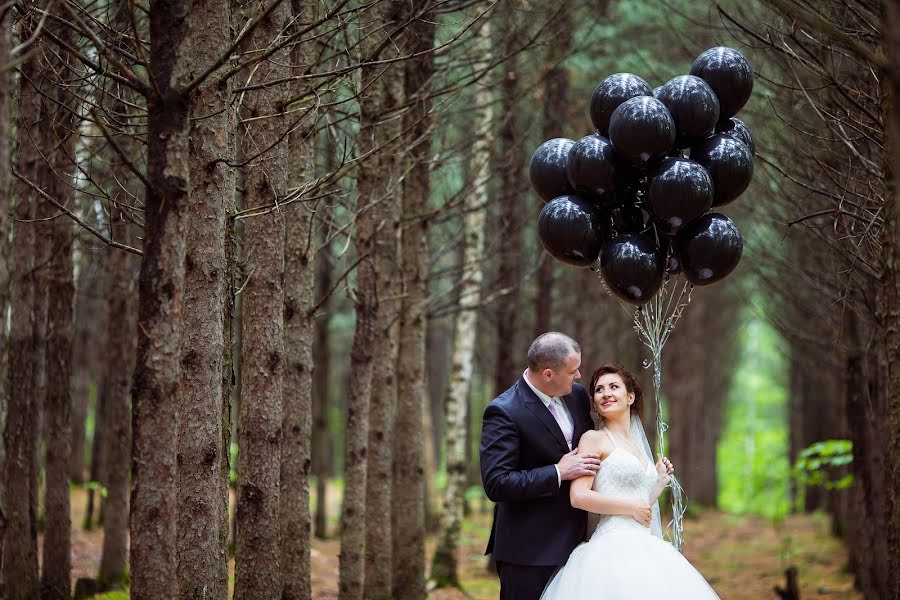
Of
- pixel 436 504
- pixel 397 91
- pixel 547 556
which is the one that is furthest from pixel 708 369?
pixel 547 556

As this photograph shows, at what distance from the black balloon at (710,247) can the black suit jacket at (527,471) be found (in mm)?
1364

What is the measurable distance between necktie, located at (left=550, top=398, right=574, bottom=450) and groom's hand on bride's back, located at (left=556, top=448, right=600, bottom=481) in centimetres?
25

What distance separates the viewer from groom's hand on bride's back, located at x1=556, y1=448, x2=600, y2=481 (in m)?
5.45

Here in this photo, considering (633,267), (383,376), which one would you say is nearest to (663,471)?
(633,267)

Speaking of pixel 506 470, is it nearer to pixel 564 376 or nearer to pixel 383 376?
pixel 564 376

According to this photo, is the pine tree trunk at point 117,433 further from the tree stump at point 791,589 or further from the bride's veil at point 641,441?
the tree stump at point 791,589

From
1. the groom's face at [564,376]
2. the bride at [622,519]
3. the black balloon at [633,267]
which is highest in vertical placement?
the black balloon at [633,267]

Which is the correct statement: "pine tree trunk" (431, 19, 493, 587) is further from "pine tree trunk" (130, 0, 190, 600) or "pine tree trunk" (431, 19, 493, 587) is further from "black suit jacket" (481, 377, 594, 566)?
"pine tree trunk" (130, 0, 190, 600)

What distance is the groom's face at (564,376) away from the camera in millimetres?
5602

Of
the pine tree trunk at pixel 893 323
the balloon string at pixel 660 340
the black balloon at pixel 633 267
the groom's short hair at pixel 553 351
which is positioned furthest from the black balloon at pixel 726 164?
the groom's short hair at pixel 553 351

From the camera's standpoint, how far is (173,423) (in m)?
3.95

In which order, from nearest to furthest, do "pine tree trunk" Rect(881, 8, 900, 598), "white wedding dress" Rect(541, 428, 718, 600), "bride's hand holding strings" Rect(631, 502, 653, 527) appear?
"pine tree trunk" Rect(881, 8, 900, 598)
"white wedding dress" Rect(541, 428, 718, 600)
"bride's hand holding strings" Rect(631, 502, 653, 527)

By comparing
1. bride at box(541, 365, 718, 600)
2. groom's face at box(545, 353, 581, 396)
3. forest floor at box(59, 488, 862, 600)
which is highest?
groom's face at box(545, 353, 581, 396)

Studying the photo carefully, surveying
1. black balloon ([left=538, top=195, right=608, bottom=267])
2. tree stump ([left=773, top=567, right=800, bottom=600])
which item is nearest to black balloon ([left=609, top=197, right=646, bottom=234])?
black balloon ([left=538, top=195, right=608, bottom=267])
